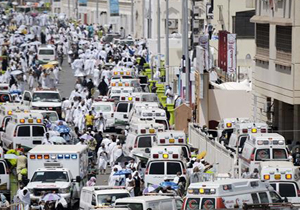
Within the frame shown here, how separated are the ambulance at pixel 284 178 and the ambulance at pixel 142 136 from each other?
346 inches

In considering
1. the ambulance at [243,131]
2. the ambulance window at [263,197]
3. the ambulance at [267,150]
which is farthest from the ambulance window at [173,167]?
the ambulance window at [263,197]

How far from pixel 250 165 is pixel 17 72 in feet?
96.0

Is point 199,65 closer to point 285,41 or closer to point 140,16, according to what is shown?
point 285,41

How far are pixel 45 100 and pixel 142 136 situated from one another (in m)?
13.0

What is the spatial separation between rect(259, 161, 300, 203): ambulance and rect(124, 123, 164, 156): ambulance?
878cm

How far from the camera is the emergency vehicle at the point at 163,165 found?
3150 centimetres

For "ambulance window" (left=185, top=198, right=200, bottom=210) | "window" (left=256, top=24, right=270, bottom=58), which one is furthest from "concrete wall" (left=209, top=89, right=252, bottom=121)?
"ambulance window" (left=185, top=198, right=200, bottom=210)

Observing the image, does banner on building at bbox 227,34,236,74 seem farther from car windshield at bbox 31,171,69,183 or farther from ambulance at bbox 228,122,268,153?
car windshield at bbox 31,171,69,183

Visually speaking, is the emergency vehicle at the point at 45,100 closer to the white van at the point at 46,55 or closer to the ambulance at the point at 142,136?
the ambulance at the point at 142,136

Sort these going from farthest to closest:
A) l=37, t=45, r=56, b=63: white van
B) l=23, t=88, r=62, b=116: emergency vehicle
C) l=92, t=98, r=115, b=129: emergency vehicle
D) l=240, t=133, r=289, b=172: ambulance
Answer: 1. l=37, t=45, r=56, b=63: white van
2. l=23, t=88, r=62, b=116: emergency vehicle
3. l=92, t=98, r=115, b=129: emergency vehicle
4. l=240, t=133, r=289, b=172: ambulance

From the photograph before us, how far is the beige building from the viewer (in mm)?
39344

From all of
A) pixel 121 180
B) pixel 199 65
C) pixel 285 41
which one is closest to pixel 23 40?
pixel 199 65

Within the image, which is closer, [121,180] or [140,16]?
[121,180]

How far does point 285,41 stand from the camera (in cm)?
4100
